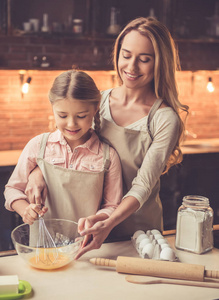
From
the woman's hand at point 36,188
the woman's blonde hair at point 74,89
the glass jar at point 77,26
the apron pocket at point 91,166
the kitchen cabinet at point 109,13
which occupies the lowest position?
the woman's hand at point 36,188

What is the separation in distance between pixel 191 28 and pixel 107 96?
8.07 feet

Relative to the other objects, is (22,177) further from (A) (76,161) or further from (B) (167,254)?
(B) (167,254)

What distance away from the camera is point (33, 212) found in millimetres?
1394

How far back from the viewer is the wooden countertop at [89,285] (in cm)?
119

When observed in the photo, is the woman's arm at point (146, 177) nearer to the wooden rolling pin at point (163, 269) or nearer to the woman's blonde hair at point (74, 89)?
the wooden rolling pin at point (163, 269)

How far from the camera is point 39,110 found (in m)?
3.90

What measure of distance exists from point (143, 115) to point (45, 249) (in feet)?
2.25

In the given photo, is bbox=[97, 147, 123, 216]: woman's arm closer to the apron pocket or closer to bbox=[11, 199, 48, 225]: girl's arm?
the apron pocket

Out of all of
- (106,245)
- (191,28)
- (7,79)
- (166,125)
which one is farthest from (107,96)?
(191,28)

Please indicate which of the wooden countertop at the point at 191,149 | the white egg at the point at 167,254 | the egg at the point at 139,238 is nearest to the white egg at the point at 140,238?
the egg at the point at 139,238

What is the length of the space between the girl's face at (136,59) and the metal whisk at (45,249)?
2.08ft

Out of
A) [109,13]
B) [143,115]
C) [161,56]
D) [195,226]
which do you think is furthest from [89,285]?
[109,13]

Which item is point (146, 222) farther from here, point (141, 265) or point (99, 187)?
point (141, 265)

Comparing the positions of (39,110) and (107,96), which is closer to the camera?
(107,96)
